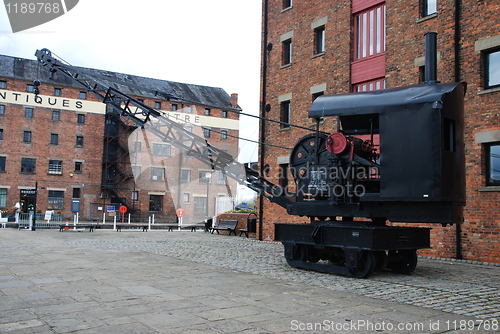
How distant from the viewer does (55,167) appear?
1841 inches

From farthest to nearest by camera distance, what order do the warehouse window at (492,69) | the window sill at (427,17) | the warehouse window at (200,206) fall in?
the warehouse window at (200,206), the window sill at (427,17), the warehouse window at (492,69)

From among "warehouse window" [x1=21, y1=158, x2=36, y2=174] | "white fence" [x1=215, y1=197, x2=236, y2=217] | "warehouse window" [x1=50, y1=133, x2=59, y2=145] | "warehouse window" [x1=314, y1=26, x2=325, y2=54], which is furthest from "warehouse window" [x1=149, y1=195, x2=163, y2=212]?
"warehouse window" [x1=314, y1=26, x2=325, y2=54]

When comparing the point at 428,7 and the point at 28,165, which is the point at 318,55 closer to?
the point at 428,7

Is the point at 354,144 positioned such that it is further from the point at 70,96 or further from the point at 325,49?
the point at 70,96

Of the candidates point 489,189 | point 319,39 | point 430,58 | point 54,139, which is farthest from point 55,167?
point 430,58

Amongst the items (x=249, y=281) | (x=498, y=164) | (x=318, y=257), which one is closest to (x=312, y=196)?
(x=318, y=257)

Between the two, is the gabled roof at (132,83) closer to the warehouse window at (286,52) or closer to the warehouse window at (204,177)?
the warehouse window at (204,177)

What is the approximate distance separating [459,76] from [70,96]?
43007mm

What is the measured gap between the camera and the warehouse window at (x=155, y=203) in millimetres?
50362

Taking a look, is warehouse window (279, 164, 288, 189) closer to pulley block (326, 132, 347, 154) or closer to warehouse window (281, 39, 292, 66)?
warehouse window (281, 39, 292, 66)

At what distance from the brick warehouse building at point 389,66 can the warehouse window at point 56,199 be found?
32.1 metres

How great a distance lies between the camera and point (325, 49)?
58.9 ft

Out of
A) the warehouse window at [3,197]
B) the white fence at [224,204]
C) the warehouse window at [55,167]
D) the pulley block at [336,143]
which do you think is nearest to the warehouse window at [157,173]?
the warehouse window at [55,167]

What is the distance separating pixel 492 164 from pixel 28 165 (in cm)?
4340
